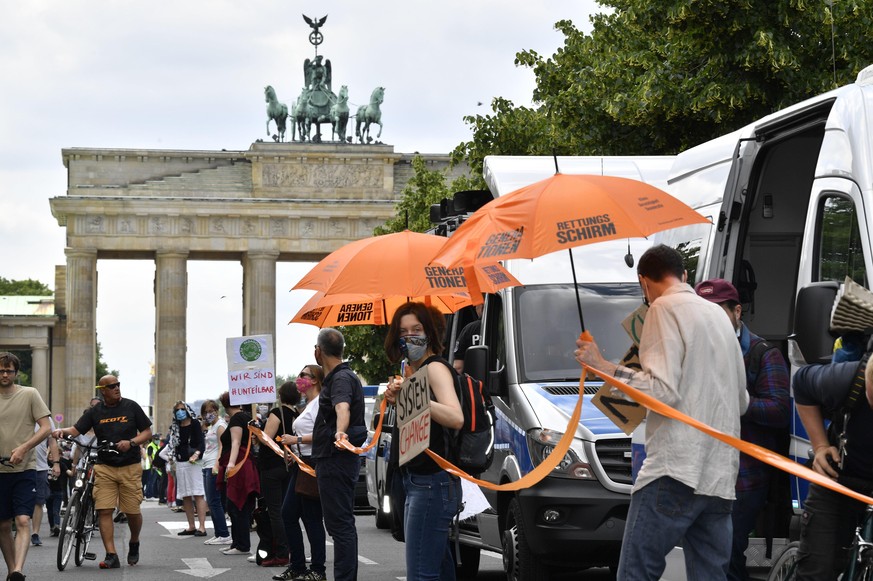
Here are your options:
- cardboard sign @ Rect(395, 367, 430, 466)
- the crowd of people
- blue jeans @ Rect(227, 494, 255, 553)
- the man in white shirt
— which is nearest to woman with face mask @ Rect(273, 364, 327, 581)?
the crowd of people

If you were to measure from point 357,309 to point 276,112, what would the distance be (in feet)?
216

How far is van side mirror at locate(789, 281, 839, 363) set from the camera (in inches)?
260

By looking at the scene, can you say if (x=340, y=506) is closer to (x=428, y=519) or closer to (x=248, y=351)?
(x=428, y=519)

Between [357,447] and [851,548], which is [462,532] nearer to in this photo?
[357,447]

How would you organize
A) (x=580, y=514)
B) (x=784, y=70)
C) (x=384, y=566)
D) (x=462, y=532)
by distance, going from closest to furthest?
(x=580, y=514) → (x=462, y=532) → (x=384, y=566) → (x=784, y=70)

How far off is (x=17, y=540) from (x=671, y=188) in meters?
5.67

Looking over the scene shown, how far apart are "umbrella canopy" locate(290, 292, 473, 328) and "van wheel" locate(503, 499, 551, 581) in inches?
71.9

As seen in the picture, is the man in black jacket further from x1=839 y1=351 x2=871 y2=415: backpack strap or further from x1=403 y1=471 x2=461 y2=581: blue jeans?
x1=403 y1=471 x2=461 y2=581: blue jeans

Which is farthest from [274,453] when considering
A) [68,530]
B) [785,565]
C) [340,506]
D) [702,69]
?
[702,69]

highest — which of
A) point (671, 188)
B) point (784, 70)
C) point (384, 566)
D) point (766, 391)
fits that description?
point (784, 70)

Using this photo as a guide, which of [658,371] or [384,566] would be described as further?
[384,566]

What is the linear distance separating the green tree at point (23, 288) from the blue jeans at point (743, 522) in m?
112

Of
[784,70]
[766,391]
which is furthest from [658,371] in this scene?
[784,70]

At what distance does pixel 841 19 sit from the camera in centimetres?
2139
